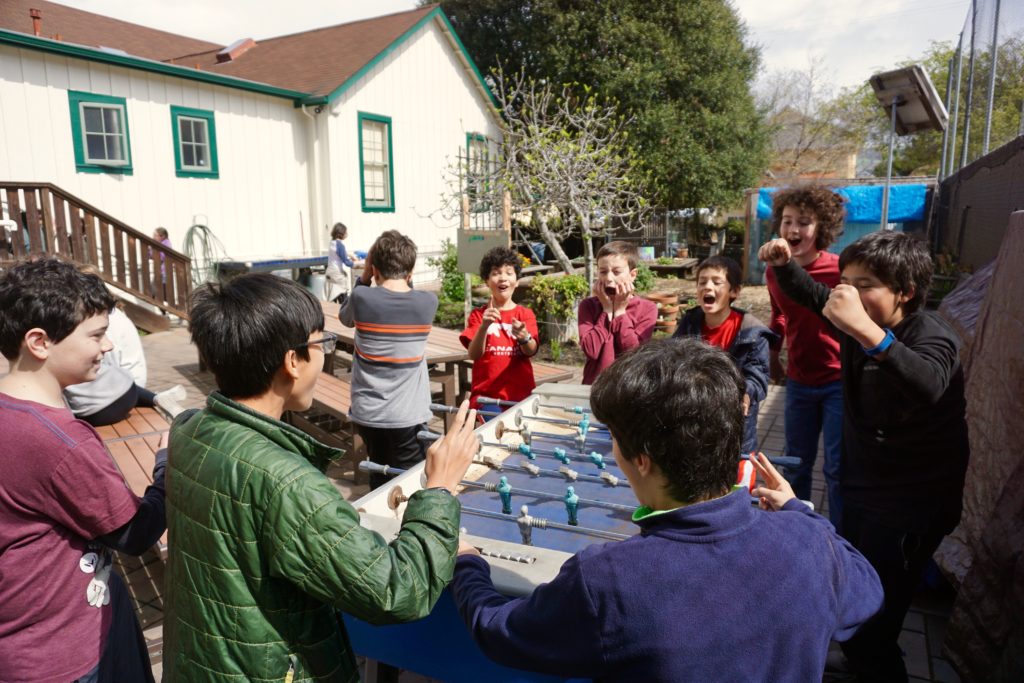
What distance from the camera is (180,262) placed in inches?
386

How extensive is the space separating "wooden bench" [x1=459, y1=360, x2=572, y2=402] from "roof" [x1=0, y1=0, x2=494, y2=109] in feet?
26.7

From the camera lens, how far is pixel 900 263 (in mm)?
2203

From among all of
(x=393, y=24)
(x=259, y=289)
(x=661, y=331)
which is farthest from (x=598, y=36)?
(x=259, y=289)

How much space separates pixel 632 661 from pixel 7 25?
15.2 m

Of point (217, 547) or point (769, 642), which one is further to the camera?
point (217, 547)

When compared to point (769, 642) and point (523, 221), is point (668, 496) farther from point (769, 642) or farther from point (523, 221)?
point (523, 221)

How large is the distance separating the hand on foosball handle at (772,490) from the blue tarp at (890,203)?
40.9ft

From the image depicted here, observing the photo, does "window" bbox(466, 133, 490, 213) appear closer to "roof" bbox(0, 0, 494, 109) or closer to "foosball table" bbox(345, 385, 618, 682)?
"roof" bbox(0, 0, 494, 109)

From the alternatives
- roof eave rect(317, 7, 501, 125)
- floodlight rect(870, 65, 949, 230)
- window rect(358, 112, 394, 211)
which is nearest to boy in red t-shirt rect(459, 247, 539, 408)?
floodlight rect(870, 65, 949, 230)

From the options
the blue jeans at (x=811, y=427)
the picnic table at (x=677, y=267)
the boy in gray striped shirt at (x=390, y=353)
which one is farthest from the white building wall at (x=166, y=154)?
the blue jeans at (x=811, y=427)

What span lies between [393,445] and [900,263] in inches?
106

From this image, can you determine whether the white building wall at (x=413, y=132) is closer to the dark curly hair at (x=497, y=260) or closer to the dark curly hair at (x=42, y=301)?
the dark curly hair at (x=497, y=260)

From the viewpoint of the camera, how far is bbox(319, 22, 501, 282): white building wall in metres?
13.3

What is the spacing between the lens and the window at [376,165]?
1388 centimetres
